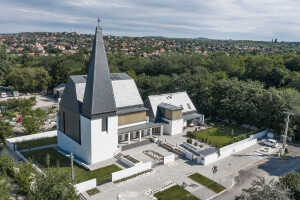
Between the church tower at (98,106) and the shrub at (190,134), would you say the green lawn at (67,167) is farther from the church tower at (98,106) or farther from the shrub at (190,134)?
the shrub at (190,134)

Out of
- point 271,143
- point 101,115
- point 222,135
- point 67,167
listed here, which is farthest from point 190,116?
point 67,167

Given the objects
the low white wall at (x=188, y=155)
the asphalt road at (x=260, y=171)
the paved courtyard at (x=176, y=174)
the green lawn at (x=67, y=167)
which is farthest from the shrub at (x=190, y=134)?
the green lawn at (x=67, y=167)

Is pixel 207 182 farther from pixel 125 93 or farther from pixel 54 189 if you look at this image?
pixel 125 93

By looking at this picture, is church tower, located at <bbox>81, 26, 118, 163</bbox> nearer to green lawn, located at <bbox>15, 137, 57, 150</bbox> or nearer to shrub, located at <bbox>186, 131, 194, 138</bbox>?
green lawn, located at <bbox>15, 137, 57, 150</bbox>

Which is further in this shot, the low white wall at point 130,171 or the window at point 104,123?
the window at point 104,123

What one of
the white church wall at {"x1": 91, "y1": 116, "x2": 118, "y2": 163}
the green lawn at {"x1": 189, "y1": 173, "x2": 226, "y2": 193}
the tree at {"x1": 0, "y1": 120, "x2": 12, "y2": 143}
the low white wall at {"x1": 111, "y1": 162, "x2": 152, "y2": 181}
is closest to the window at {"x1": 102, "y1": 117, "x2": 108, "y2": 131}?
the white church wall at {"x1": 91, "y1": 116, "x2": 118, "y2": 163}

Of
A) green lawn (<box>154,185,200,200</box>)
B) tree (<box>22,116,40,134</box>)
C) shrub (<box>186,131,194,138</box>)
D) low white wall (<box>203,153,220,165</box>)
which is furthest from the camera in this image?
shrub (<box>186,131,194,138</box>)
